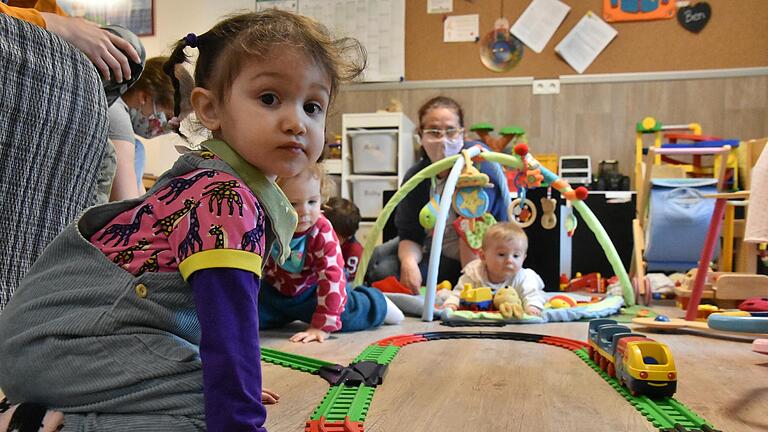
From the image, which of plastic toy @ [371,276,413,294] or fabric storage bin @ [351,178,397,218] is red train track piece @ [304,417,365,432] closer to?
plastic toy @ [371,276,413,294]

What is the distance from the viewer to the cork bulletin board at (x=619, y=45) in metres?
3.51

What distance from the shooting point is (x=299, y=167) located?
72 cm

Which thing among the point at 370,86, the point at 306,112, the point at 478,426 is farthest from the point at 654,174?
the point at 306,112

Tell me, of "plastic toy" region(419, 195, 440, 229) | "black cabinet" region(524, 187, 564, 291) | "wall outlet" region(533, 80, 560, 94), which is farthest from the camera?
"wall outlet" region(533, 80, 560, 94)

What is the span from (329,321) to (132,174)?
60cm

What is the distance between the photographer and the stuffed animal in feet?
6.36

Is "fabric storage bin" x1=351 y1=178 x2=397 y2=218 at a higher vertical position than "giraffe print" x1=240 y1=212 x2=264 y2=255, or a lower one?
higher

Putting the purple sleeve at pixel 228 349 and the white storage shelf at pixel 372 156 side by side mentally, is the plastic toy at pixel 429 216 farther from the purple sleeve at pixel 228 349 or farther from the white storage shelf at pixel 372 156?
the purple sleeve at pixel 228 349

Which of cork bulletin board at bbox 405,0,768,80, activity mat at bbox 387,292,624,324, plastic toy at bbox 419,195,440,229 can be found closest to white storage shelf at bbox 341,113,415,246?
cork bulletin board at bbox 405,0,768,80

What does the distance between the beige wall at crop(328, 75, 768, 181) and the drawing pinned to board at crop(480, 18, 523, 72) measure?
152 mm

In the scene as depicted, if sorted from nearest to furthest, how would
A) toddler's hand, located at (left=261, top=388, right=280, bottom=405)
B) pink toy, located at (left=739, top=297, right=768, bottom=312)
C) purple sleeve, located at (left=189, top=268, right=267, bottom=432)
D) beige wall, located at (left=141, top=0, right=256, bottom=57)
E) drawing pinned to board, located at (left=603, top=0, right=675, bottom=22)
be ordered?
purple sleeve, located at (left=189, top=268, right=267, bottom=432)
toddler's hand, located at (left=261, top=388, right=280, bottom=405)
pink toy, located at (left=739, top=297, right=768, bottom=312)
drawing pinned to board, located at (left=603, top=0, right=675, bottom=22)
beige wall, located at (left=141, top=0, right=256, bottom=57)

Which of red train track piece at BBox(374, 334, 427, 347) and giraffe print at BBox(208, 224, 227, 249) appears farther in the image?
red train track piece at BBox(374, 334, 427, 347)

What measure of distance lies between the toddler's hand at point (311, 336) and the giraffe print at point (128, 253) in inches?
36.3

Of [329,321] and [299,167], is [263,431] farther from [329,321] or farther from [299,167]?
[329,321]
